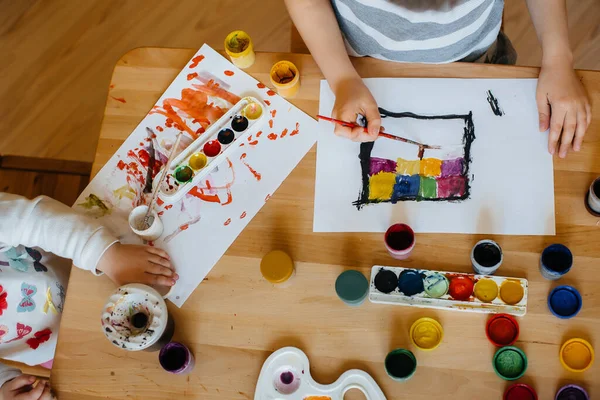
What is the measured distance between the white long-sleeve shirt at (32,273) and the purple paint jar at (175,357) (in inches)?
8.6

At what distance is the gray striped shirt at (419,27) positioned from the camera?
855 mm

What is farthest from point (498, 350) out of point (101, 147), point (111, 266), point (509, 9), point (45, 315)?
point (509, 9)

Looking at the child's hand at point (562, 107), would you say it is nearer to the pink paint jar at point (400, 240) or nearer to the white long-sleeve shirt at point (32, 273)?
the pink paint jar at point (400, 240)

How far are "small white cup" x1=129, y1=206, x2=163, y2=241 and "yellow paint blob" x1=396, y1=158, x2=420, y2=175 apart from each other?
40cm

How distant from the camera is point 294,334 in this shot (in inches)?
30.5

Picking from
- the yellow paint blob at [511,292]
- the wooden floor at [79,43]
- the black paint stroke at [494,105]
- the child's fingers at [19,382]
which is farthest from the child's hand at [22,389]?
the wooden floor at [79,43]

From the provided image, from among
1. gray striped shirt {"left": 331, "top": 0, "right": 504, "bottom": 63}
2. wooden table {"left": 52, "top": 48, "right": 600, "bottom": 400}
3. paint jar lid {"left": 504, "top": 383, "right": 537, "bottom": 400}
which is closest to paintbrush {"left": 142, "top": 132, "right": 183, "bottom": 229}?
wooden table {"left": 52, "top": 48, "right": 600, "bottom": 400}

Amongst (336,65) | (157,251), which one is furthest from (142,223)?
(336,65)

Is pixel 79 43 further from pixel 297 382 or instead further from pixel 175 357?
pixel 297 382

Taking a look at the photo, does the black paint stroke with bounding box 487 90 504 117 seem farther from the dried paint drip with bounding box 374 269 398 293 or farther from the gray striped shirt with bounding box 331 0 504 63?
the dried paint drip with bounding box 374 269 398 293

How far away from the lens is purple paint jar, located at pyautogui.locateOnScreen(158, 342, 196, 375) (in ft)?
2.48

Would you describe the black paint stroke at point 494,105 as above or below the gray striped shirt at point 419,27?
below

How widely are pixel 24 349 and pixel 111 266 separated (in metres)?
0.39

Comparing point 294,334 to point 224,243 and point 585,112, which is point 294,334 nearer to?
point 224,243
